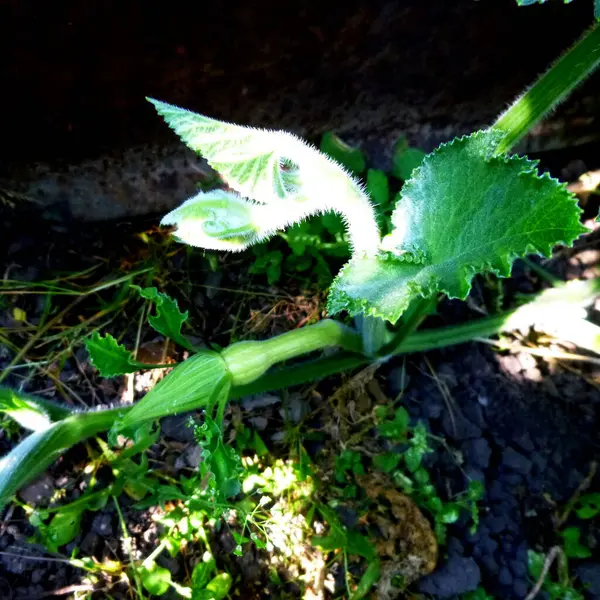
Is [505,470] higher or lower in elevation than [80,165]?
lower

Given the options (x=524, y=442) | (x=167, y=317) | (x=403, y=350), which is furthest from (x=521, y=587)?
(x=167, y=317)

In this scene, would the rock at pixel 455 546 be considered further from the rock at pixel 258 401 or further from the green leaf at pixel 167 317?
the green leaf at pixel 167 317

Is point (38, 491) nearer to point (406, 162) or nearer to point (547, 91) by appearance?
point (406, 162)

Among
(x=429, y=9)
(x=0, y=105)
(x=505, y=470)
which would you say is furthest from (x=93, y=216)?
(x=505, y=470)

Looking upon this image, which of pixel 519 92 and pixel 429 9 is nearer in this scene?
pixel 429 9

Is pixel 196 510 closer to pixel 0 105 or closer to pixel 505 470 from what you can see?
pixel 505 470

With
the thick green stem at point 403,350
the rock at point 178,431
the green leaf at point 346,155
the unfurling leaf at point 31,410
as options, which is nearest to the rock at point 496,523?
the thick green stem at point 403,350
